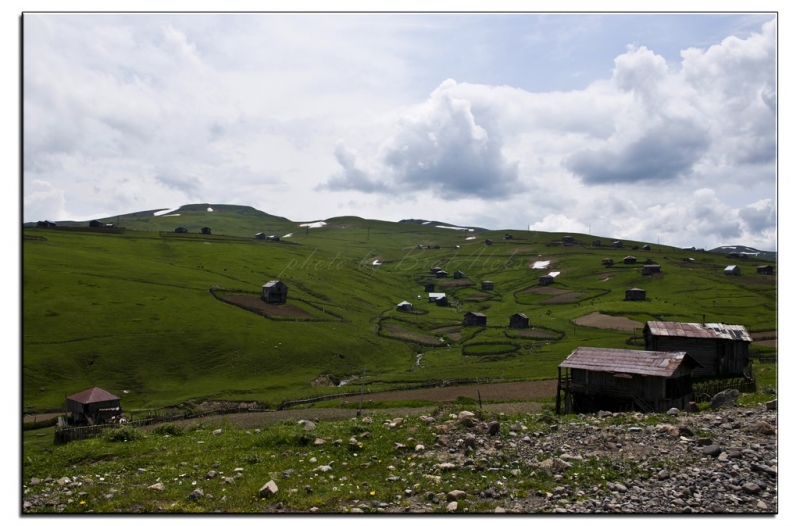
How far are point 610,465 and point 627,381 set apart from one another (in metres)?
25.4

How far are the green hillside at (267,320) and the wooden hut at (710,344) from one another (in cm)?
1606

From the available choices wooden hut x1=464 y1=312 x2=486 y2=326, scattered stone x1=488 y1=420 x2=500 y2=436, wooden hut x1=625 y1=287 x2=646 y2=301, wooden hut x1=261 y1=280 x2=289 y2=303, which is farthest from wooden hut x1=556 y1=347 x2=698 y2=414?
wooden hut x1=625 y1=287 x2=646 y2=301

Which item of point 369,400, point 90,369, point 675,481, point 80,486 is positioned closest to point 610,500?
point 675,481

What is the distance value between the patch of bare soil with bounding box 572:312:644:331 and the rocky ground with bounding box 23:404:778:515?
299 ft

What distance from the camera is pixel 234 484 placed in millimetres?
20109

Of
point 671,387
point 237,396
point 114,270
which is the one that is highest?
point 114,270

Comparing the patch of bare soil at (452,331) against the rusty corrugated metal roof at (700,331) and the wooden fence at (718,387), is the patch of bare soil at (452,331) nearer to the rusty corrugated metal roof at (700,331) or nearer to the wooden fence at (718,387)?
the rusty corrugated metal roof at (700,331)

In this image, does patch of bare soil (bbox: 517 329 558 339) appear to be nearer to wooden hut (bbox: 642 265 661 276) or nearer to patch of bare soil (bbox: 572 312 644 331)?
patch of bare soil (bbox: 572 312 644 331)

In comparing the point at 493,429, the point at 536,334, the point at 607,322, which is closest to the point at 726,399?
the point at 493,429

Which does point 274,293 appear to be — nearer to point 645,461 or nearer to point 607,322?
point 607,322

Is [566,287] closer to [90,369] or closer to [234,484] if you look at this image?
[90,369]

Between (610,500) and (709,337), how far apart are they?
188 ft

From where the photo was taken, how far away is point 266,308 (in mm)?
113500

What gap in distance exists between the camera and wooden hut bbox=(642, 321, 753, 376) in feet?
220
